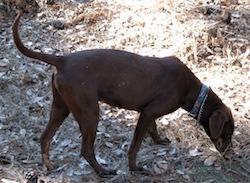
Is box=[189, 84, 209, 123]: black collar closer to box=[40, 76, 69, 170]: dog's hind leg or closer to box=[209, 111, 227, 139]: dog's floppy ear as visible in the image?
box=[209, 111, 227, 139]: dog's floppy ear

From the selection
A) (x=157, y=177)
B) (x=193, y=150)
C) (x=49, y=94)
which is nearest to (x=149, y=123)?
(x=157, y=177)

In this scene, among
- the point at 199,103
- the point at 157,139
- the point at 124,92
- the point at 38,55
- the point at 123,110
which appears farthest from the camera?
the point at 123,110

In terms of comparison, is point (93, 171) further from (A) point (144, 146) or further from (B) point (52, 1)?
(B) point (52, 1)

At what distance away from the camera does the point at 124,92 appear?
4.46m

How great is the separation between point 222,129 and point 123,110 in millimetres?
1605

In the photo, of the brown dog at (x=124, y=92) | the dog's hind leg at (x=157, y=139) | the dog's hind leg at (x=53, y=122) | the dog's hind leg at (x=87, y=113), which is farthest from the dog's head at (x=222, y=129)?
the dog's hind leg at (x=53, y=122)

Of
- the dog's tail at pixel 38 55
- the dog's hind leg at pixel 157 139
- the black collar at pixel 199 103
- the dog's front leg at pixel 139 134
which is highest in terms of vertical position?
the dog's tail at pixel 38 55

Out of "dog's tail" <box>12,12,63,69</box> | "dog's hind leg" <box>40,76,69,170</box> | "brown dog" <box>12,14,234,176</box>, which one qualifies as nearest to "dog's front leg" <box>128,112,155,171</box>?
"brown dog" <box>12,14,234,176</box>

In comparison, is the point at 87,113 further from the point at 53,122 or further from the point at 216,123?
the point at 216,123

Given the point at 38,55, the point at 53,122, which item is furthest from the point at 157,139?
the point at 38,55

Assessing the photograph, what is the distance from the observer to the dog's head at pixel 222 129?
4.62 m

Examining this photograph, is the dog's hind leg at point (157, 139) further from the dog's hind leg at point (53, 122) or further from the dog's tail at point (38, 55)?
the dog's tail at point (38, 55)

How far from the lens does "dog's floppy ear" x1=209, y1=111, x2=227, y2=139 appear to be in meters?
4.61

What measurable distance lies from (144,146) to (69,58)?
1522 mm
